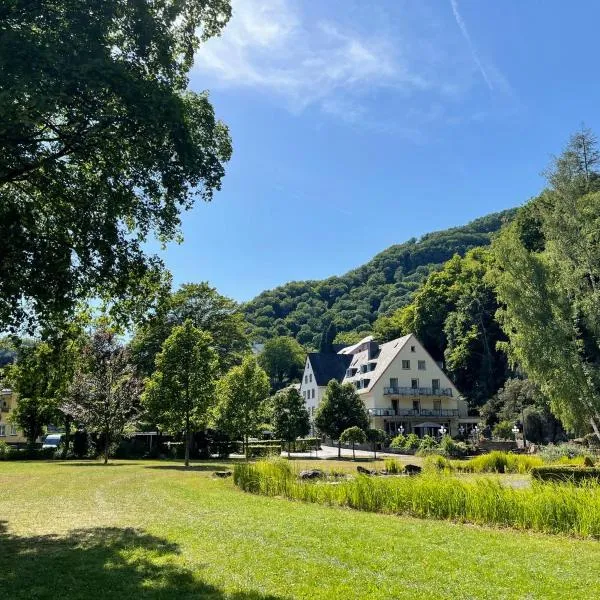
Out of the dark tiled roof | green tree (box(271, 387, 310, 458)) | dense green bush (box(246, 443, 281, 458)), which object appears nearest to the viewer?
dense green bush (box(246, 443, 281, 458))

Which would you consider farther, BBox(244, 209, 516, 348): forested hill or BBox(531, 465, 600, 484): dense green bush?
BBox(244, 209, 516, 348): forested hill

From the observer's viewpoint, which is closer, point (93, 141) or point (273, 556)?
point (273, 556)

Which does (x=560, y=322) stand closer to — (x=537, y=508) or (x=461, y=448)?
(x=461, y=448)

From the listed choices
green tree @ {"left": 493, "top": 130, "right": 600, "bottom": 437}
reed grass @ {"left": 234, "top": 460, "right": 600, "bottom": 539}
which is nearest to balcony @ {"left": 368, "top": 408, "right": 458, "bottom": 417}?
green tree @ {"left": 493, "top": 130, "right": 600, "bottom": 437}

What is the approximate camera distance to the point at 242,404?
35.8m

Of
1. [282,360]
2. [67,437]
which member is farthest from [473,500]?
[282,360]

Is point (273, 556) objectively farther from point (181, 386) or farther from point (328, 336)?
point (328, 336)

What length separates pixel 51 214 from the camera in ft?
42.5

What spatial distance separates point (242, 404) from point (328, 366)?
33.7 meters

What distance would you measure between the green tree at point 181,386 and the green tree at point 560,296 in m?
18.9

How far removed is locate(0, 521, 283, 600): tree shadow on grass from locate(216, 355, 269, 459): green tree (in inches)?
999

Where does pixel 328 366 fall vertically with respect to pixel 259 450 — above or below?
above

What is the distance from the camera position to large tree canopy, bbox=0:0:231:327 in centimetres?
843

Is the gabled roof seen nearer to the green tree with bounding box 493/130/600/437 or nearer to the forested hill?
the green tree with bounding box 493/130/600/437
